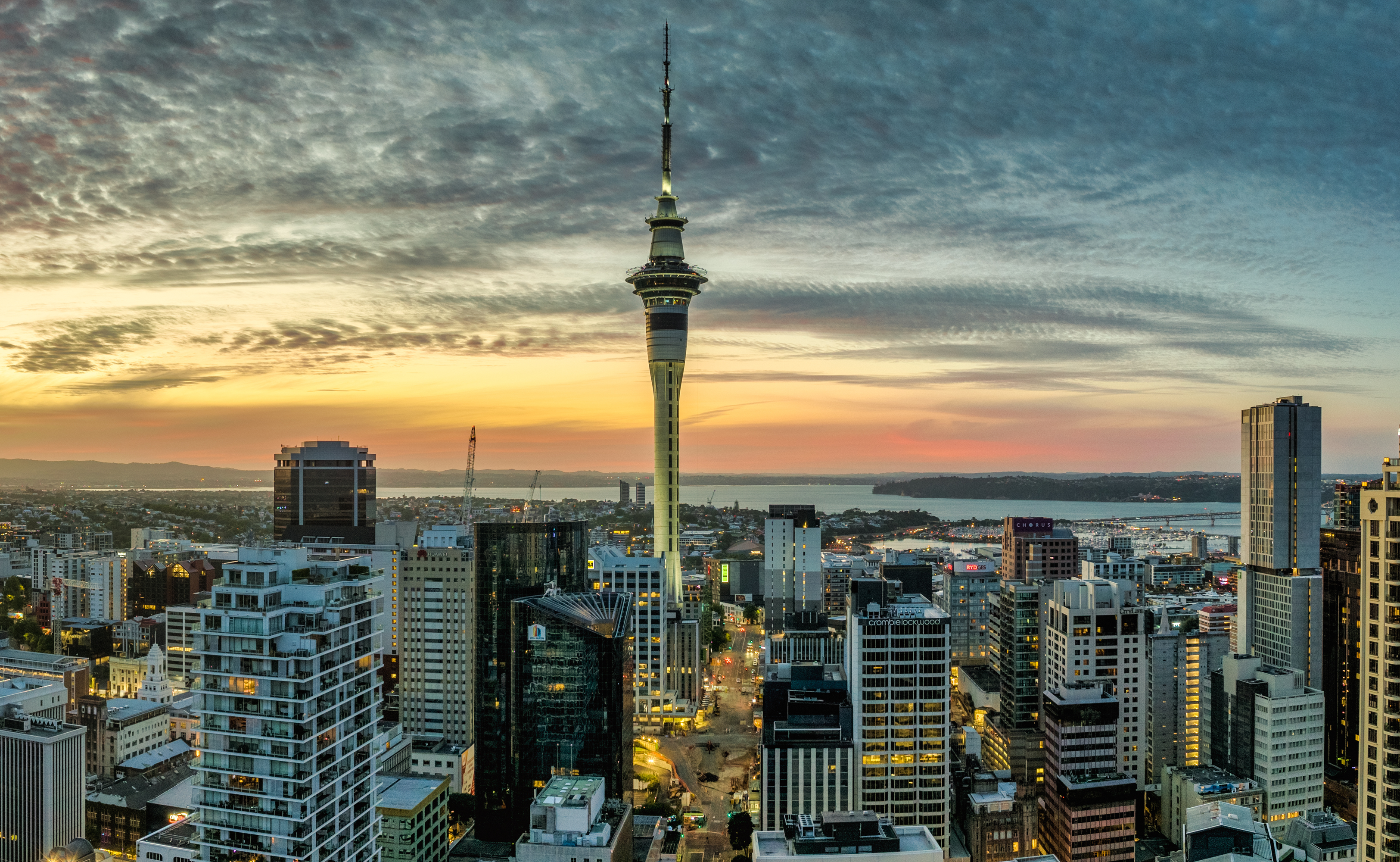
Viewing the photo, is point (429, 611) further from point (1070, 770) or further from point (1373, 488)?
point (1373, 488)

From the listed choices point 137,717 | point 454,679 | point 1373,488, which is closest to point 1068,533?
point 454,679

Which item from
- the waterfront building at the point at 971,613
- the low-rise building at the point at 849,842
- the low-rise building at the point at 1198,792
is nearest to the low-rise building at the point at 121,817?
the low-rise building at the point at 849,842

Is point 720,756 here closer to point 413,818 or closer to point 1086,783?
point 1086,783

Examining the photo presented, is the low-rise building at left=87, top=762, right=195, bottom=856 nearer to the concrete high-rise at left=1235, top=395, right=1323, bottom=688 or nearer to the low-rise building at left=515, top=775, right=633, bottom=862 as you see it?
the low-rise building at left=515, top=775, right=633, bottom=862

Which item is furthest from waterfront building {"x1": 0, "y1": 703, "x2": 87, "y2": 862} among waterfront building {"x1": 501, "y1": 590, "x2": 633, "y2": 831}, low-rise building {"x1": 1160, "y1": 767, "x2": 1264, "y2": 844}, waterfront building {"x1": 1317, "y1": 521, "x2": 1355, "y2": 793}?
waterfront building {"x1": 1317, "y1": 521, "x2": 1355, "y2": 793}

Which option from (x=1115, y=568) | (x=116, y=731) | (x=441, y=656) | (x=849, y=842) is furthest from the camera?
(x=1115, y=568)

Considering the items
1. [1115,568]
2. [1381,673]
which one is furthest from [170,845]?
[1115,568]

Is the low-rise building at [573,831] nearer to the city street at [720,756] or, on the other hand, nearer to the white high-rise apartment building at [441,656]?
the city street at [720,756]
